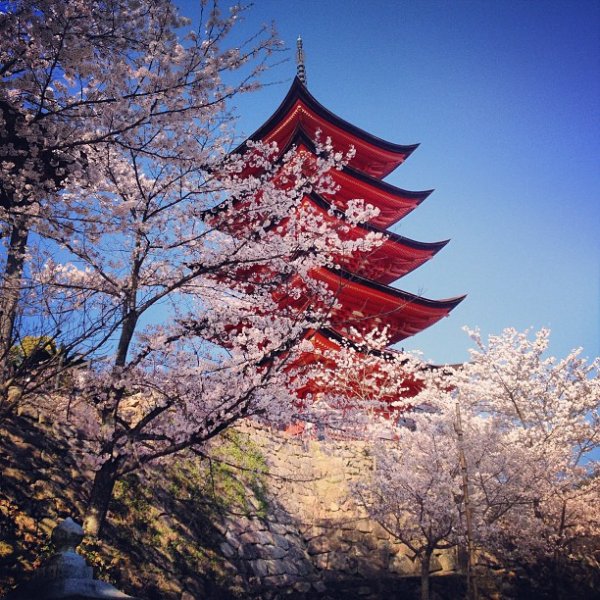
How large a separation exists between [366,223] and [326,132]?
5440 millimetres

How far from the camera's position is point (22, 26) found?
12.3 feet

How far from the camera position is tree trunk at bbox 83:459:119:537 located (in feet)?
16.2

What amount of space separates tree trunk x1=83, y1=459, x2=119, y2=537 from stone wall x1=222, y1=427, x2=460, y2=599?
3.41 metres

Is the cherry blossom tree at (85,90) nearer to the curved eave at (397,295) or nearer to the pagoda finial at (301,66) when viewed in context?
the curved eave at (397,295)

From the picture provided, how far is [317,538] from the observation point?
32.0 ft

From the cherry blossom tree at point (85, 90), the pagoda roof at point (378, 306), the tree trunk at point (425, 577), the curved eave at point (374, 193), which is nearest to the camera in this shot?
the cherry blossom tree at point (85, 90)

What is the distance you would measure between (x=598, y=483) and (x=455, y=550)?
398 cm

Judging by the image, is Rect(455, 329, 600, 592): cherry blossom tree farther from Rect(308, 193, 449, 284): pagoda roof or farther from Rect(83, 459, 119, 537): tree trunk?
Rect(83, 459, 119, 537): tree trunk

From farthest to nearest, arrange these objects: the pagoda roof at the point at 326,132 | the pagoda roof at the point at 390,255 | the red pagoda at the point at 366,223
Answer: the pagoda roof at the point at 326,132 < the pagoda roof at the point at 390,255 < the red pagoda at the point at 366,223

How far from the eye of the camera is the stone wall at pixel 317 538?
8.45 metres

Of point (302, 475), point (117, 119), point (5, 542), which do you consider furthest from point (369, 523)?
point (117, 119)

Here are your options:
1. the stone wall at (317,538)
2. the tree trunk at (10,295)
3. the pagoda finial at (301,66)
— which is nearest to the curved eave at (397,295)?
the stone wall at (317,538)

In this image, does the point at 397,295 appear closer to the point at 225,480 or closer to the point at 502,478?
the point at 502,478

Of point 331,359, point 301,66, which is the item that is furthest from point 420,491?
point 301,66
